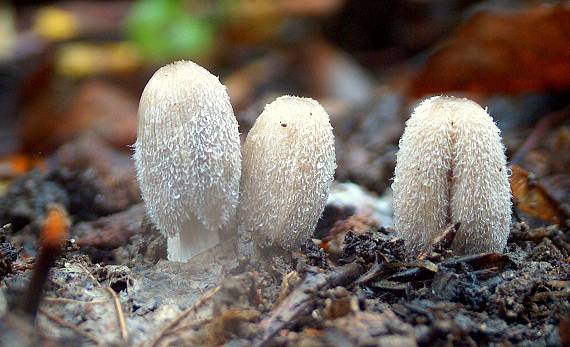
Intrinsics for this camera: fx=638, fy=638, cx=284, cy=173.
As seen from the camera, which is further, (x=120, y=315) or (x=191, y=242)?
(x=191, y=242)

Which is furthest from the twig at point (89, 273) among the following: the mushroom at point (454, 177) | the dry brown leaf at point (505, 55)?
the dry brown leaf at point (505, 55)

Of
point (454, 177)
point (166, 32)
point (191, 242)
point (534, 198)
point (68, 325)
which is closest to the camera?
point (68, 325)

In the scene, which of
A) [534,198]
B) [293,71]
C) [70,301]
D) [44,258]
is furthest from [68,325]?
[293,71]

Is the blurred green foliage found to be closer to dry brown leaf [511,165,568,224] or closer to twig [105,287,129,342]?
dry brown leaf [511,165,568,224]

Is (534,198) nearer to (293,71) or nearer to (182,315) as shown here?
(182,315)

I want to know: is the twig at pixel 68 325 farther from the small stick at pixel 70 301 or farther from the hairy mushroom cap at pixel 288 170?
the hairy mushroom cap at pixel 288 170

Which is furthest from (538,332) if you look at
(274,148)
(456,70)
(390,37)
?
(390,37)

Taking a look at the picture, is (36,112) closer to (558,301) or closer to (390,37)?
(390,37)
